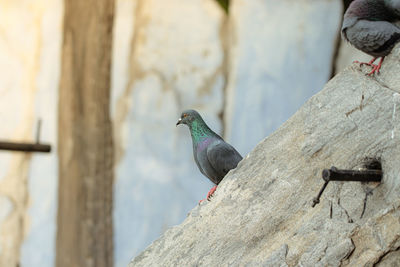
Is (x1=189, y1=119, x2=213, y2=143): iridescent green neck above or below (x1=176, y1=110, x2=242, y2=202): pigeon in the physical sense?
above

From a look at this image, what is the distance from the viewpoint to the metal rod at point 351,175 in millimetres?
1428

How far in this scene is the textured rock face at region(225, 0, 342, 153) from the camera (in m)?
3.97

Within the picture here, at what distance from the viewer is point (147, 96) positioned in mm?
4070

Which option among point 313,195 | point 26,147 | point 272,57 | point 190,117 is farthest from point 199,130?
point 26,147

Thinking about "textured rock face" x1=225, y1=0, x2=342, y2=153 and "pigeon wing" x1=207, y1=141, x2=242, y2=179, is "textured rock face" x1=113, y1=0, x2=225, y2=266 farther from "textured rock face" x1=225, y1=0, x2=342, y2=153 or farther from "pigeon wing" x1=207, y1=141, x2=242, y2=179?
"pigeon wing" x1=207, y1=141, x2=242, y2=179

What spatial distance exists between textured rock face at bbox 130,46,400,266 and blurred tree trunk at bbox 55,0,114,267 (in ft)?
5.98

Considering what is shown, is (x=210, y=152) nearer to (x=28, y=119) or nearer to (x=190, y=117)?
(x=190, y=117)

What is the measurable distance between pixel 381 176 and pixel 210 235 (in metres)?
0.47

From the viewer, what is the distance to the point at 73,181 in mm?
3584

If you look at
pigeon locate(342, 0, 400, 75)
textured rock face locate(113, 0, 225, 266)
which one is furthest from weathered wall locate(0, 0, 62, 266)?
pigeon locate(342, 0, 400, 75)

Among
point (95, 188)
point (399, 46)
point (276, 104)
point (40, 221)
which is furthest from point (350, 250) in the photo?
point (40, 221)

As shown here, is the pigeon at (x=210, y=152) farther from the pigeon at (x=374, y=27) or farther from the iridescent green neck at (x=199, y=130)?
the pigeon at (x=374, y=27)

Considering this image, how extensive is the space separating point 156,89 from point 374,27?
2.50 metres

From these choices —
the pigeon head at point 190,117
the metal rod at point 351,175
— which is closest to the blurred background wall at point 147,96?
the pigeon head at point 190,117
